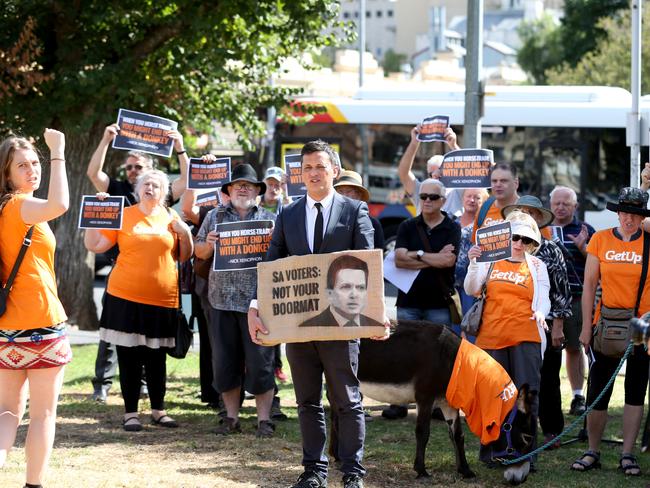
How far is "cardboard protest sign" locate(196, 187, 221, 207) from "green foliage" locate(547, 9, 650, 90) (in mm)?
32789

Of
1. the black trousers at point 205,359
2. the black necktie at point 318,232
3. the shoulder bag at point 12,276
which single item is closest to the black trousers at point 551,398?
the black necktie at point 318,232

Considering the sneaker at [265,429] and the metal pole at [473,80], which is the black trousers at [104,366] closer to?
the sneaker at [265,429]

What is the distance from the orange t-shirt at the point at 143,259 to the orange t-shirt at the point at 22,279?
2582 mm

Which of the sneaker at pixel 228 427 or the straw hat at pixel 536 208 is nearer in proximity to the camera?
the straw hat at pixel 536 208

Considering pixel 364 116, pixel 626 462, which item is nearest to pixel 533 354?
pixel 626 462

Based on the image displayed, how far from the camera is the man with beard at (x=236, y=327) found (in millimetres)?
8469

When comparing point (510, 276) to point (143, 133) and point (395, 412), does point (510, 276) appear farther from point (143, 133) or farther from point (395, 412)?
point (143, 133)

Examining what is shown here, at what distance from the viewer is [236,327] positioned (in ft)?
28.2

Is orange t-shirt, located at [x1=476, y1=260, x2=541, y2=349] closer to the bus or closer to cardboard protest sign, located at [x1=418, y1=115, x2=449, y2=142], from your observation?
cardboard protest sign, located at [x1=418, y1=115, x2=449, y2=142]

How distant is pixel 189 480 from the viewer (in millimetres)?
6984

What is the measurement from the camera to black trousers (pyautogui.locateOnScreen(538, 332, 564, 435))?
8539 millimetres

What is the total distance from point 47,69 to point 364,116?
31.4 feet

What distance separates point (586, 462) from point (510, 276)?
1381mm

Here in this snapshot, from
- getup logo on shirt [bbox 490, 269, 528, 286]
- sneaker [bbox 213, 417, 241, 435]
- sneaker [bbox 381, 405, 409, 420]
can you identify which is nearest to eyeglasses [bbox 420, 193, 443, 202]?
getup logo on shirt [bbox 490, 269, 528, 286]
